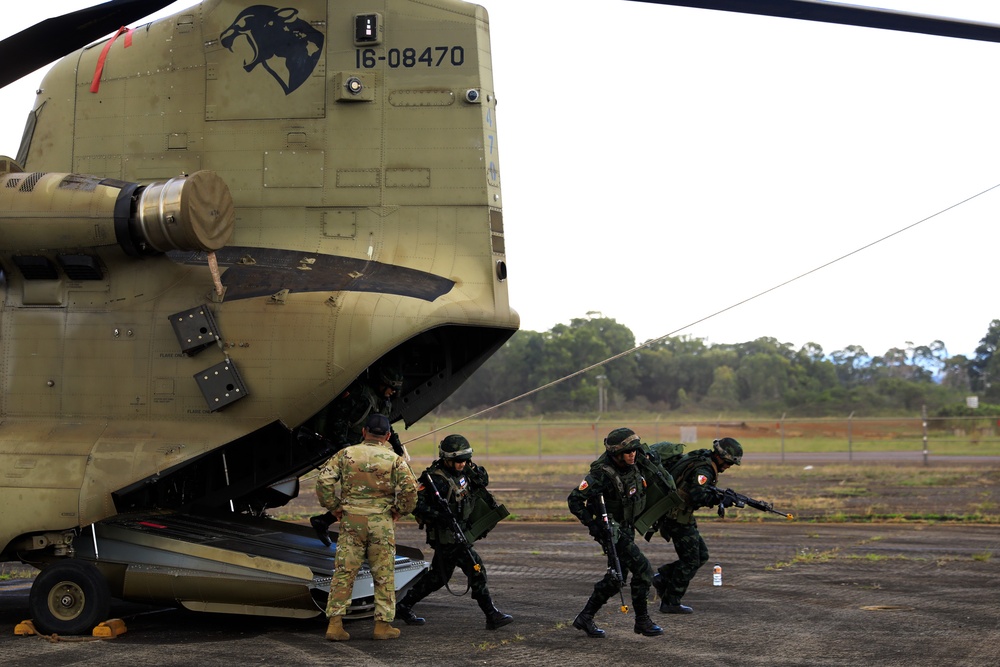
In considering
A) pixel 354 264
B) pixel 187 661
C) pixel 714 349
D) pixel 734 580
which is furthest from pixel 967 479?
pixel 714 349

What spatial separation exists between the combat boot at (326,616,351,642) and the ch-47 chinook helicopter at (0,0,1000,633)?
0.39 metres

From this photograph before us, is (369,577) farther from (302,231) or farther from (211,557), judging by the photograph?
(302,231)

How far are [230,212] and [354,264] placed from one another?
4.10ft

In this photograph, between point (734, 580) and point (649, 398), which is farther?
point (649, 398)

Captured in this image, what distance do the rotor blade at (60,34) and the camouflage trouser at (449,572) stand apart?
5.50 metres

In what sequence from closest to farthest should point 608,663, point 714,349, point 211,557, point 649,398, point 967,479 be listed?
point 608,663
point 211,557
point 967,479
point 649,398
point 714,349

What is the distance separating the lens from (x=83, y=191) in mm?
10023

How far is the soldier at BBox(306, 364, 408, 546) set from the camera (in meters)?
10.6

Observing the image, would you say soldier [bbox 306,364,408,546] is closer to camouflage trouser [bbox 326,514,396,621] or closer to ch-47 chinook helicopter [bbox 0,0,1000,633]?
ch-47 chinook helicopter [bbox 0,0,1000,633]

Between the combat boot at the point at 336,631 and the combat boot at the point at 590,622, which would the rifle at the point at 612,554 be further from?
the combat boot at the point at 336,631

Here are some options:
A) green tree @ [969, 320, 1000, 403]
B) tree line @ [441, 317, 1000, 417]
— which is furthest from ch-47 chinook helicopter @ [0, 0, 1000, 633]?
green tree @ [969, 320, 1000, 403]

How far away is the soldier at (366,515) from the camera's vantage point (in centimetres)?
909

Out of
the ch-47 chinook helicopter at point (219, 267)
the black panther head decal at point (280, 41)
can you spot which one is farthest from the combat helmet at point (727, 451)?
the black panther head decal at point (280, 41)

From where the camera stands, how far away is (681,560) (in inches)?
425
